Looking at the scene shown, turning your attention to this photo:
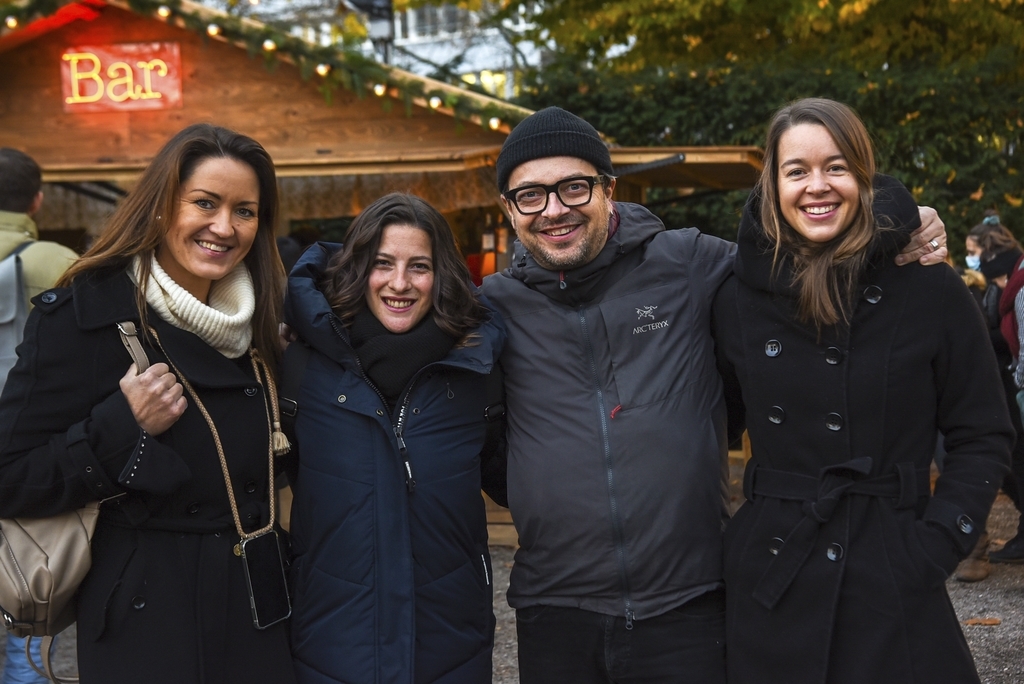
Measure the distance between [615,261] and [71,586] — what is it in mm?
1694

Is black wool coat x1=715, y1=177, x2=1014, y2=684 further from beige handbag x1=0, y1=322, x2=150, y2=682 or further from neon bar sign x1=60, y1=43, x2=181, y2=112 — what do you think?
neon bar sign x1=60, y1=43, x2=181, y2=112

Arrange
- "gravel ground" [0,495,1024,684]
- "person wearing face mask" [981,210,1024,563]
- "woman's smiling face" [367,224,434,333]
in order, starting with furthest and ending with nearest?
1. "person wearing face mask" [981,210,1024,563]
2. "gravel ground" [0,495,1024,684]
3. "woman's smiling face" [367,224,434,333]

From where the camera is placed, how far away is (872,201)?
105 inches

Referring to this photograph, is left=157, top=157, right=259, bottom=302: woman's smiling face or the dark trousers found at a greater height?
left=157, top=157, right=259, bottom=302: woman's smiling face

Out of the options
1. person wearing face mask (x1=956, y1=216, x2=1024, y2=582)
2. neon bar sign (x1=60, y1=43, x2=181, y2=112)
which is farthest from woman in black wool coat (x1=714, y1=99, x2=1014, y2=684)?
neon bar sign (x1=60, y1=43, x2=181, y2=112)

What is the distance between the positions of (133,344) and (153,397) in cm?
16

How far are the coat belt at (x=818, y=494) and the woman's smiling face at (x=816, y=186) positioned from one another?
610mm

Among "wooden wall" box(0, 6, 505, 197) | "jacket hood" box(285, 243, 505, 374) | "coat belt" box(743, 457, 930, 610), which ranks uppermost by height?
"wooden wall" box(0, 6, 505, 197)

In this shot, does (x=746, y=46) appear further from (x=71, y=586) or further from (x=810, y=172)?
(x=71, y=586)

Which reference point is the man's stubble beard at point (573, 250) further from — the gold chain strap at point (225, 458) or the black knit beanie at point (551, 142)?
the gold chain strap at point (225, 458)

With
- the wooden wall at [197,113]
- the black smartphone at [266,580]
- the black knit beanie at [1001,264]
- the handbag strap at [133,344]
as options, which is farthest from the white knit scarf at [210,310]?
the black knit beanie at [1001,264]

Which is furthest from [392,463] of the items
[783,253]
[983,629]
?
[983,629]

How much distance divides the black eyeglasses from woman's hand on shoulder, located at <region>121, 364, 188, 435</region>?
3.69ft

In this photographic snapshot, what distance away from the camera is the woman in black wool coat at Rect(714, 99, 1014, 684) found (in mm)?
2516
